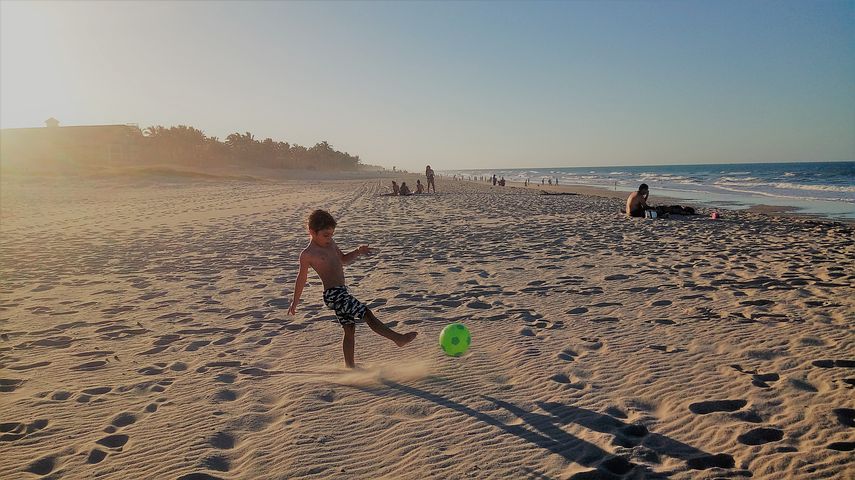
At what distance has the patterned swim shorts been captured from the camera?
4352 mm

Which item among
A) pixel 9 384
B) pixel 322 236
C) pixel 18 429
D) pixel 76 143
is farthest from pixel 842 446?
pixel 76 143

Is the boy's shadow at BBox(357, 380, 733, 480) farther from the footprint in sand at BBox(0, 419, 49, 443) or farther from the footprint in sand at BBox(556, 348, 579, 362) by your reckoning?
the footprint in sand at BBox(0, 419, 49, 443)

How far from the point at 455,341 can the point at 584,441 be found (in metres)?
1.73

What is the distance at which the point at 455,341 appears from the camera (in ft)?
15.5

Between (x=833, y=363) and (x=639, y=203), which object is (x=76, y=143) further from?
(x=833, y=363)

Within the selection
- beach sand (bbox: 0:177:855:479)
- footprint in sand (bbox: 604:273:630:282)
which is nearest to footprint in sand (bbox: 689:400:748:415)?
beach sand (bbox: 0:177:855:479)

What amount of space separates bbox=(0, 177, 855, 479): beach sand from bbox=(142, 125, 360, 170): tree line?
265 ft

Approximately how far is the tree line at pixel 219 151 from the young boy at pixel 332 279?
87008 mm

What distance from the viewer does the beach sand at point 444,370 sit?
10.2 feet

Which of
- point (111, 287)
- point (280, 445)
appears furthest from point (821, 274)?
point (111, 287)

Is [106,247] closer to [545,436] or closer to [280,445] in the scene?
[280,445]

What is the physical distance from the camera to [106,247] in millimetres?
11656

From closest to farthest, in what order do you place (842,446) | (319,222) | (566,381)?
(842,446) → (566,381) → (319,222)

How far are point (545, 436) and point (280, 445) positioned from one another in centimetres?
177
